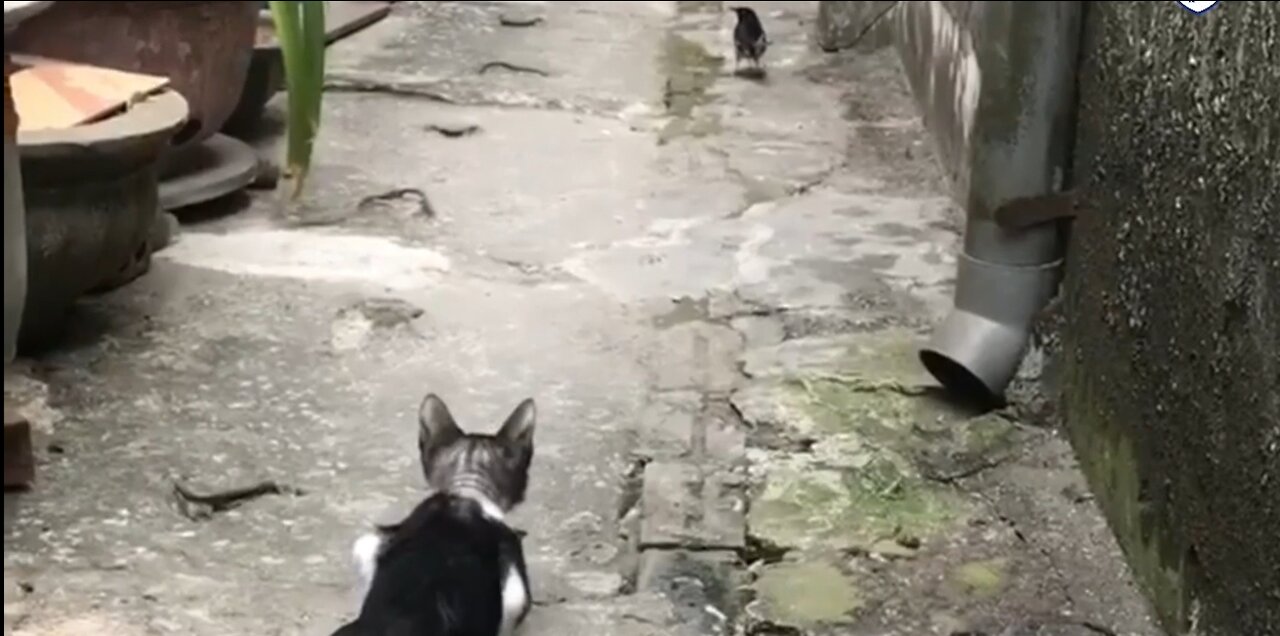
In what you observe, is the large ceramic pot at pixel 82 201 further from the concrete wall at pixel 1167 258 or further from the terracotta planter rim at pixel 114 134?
the concrete wall at pixel 1167 258

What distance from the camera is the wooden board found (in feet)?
11.3

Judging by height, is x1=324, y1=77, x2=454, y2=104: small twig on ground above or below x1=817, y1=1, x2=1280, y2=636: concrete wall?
below

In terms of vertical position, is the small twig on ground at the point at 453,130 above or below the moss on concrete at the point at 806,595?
above

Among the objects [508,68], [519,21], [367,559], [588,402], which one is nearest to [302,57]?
[367,559]

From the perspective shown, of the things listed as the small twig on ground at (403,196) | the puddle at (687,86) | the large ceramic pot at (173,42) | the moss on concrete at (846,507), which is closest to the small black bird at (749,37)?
the puddle at (687,86)

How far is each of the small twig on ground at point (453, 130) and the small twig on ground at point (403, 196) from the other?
2.42 feet

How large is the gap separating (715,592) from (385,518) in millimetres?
581

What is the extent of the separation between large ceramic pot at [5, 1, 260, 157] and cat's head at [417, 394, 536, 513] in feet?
6.28

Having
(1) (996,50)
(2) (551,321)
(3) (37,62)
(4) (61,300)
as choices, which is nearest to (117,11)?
(3) (37,62)

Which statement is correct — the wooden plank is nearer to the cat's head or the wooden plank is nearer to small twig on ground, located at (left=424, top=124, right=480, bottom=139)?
the cat's head

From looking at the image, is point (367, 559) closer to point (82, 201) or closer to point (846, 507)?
Result: point (846, 507)

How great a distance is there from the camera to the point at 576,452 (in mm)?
3143

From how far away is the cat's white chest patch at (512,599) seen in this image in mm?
2336

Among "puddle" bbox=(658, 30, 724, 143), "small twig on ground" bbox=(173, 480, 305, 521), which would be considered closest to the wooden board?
"small twig on ground" bbox=(173, 480, 305, 521)
